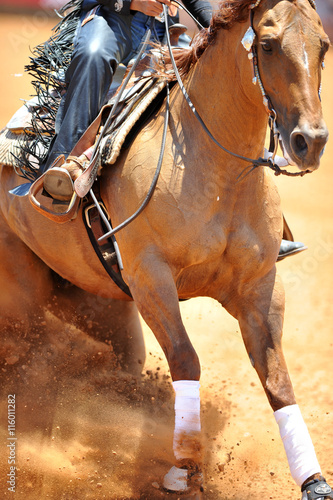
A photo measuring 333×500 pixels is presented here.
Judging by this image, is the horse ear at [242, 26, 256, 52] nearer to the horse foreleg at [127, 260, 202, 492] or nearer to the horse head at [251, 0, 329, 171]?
the horse head at [251, 0, 329, 171]

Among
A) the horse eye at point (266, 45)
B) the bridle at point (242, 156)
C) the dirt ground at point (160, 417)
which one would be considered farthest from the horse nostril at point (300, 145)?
the dirt ground at point (160, 417)

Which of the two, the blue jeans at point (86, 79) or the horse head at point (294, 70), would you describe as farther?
the blue jeans at point (86, 79)

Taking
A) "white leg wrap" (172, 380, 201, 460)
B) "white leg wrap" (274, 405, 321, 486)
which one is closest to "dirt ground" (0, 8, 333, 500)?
"white leg wrap" (172, 380, 201, 460)

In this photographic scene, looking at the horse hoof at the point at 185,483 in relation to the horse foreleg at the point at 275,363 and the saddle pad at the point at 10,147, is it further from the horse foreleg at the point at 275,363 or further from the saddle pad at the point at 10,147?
the saddle pad at the point at 10,147

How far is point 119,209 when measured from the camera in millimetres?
3953

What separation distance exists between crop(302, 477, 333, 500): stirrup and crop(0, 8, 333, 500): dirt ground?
88cm

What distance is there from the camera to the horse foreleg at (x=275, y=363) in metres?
3.56

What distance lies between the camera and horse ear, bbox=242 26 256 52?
126 inches

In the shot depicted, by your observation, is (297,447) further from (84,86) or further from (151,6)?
(151,6)

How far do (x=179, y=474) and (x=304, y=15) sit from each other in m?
2.48

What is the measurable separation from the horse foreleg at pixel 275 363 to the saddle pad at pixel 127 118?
1185mm

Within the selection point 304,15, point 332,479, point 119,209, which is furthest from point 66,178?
point 332,479

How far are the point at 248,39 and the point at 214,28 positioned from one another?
475mm

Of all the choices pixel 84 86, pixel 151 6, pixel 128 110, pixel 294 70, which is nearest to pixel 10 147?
pixel 84 86
